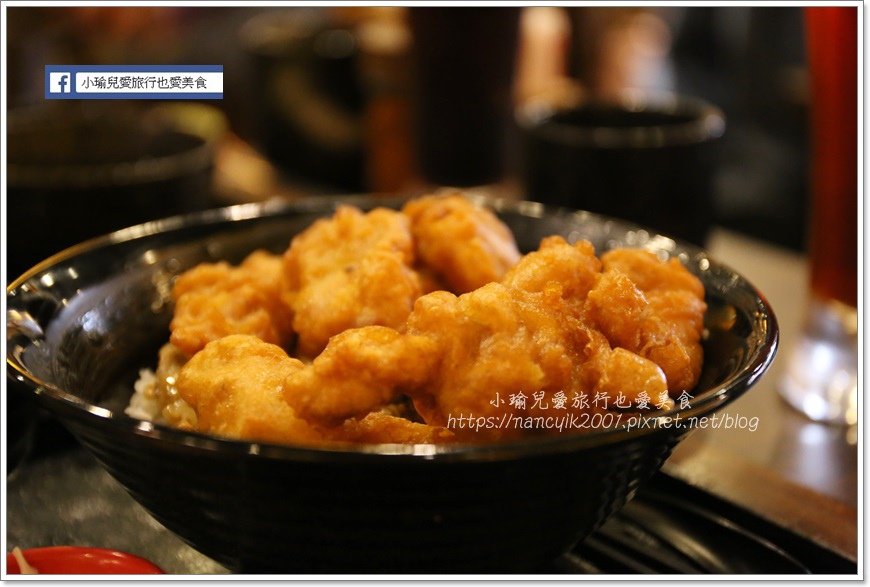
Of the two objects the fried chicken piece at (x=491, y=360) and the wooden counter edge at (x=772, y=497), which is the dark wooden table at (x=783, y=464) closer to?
the wooden counter edge at (x=772, y=497)

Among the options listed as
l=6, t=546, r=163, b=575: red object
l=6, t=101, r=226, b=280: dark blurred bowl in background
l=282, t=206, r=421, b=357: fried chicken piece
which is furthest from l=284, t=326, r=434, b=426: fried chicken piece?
l=6, t=101, r=226, b=280: dark blurred bowl in background

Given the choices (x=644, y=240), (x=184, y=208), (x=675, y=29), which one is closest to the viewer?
(x=644, y=240)

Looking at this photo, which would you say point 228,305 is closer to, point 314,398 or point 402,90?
point 314,398

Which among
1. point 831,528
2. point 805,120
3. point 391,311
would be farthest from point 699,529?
point 805,120

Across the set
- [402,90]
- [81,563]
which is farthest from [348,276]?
[402,90]

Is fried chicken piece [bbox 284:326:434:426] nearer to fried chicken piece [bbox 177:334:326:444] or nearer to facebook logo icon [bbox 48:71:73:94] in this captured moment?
fried chicken piece [bbox 177:334:326:444]

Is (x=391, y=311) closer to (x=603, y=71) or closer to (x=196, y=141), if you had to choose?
(x=196, y=141)
